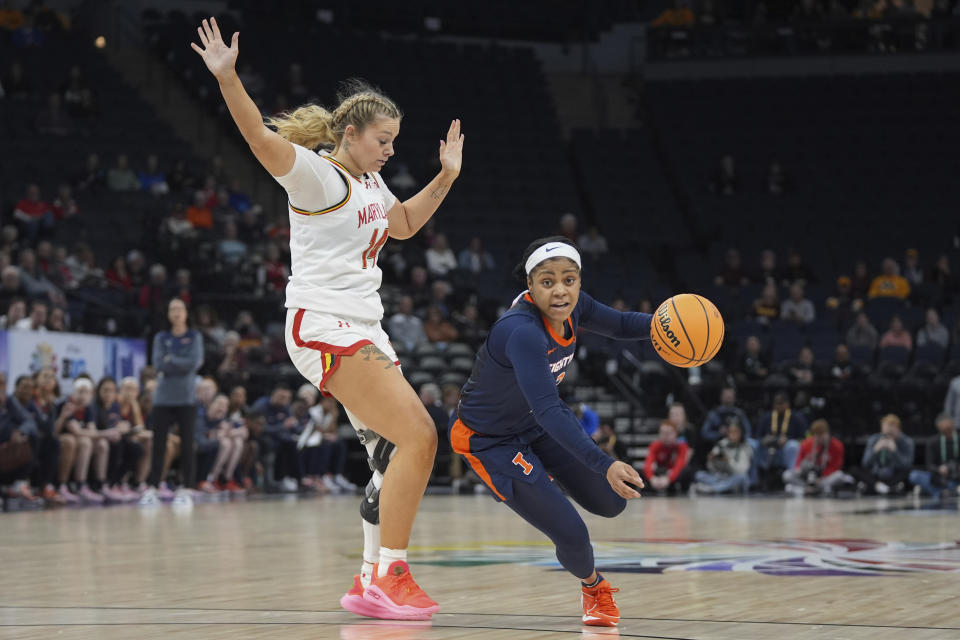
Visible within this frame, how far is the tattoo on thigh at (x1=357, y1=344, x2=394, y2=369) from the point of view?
183 inches

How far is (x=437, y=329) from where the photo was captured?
17266mm

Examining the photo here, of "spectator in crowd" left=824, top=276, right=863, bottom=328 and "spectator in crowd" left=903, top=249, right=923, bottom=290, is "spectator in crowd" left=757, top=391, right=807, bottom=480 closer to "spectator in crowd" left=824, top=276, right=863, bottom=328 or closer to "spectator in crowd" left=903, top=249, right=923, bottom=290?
"spectator in crowd" left=824, top=276, right=863, bottom=328

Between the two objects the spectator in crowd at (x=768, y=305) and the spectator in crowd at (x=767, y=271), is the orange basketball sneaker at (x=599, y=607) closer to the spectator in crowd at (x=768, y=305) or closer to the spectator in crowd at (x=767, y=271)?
the spectator in crowd at (x=768, y=305)

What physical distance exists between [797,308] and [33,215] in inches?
414

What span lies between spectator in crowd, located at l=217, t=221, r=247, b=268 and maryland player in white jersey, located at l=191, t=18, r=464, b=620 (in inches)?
494

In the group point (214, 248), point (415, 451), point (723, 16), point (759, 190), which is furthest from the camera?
point (723, 16)

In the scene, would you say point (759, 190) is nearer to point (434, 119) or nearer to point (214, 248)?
point (434, 119)

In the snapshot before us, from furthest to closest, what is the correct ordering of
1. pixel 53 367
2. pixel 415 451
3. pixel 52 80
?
1. pixel 52 80
2. pixel 53 367
3. pixel 415 451

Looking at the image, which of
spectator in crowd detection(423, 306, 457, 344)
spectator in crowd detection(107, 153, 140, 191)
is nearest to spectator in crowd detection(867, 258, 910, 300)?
spectator in crowd detection(423, 306, 457, 344)

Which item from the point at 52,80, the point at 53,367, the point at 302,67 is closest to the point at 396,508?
the point at 53,367

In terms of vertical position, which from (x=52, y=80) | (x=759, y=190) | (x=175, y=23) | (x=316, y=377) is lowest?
(x=316, y=377)

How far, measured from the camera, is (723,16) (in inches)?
983

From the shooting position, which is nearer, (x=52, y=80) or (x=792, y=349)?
(x=792, y=349)

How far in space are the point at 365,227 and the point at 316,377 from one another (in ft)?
1.87
